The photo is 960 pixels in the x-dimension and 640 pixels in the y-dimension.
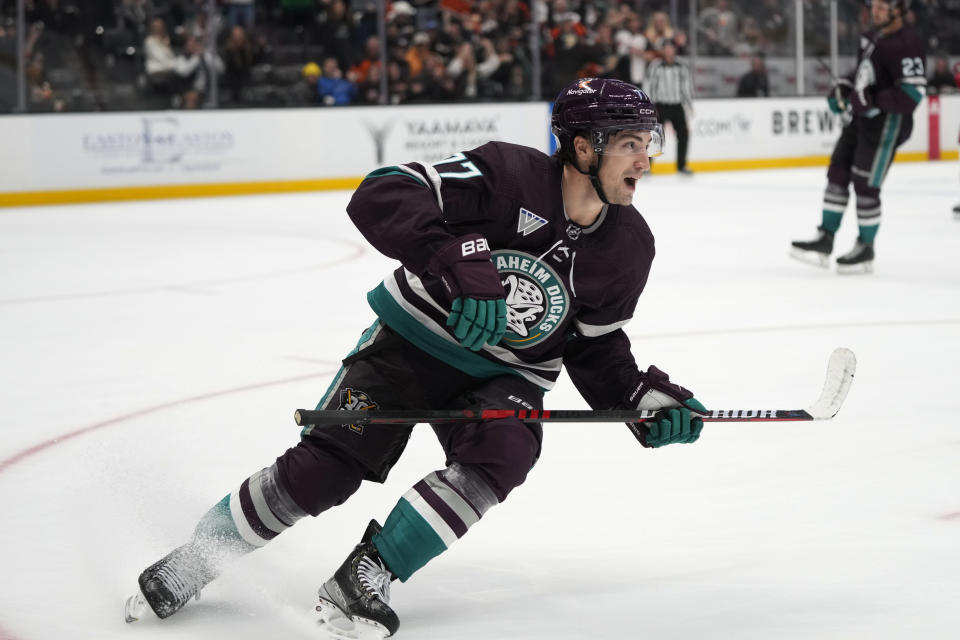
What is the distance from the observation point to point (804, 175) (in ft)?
44.0

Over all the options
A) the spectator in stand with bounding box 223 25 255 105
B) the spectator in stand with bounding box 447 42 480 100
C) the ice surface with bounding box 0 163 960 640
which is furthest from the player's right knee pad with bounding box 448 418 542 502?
the spectator in stand with bounding box 447 42 480 100

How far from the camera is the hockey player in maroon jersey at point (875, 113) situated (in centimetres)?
652

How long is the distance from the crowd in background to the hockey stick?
943 centimetres

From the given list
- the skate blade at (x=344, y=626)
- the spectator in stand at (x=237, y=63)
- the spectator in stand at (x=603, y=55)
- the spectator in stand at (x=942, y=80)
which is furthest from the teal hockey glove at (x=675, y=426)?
the spectator in stand at (x=942, y=80)

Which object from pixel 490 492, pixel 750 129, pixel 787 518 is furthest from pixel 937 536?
pixel 750 129

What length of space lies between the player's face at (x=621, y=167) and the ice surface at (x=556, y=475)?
66 cm

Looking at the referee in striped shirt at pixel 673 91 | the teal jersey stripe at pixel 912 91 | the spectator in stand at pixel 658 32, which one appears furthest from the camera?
the spectator in stand at pixel 658 32

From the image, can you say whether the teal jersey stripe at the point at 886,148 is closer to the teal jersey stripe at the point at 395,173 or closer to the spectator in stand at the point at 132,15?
the teal jersey stripe at the point at 395,173

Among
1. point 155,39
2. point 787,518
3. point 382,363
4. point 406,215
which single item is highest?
point 155,39

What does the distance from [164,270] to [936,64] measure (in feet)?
36.9

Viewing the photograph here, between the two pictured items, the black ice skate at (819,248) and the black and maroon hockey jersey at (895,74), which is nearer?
the black and maroon hockey jersey at (895,74)

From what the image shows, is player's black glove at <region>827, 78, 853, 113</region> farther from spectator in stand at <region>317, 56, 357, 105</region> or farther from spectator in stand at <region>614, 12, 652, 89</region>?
spectator in stand at <region>614, 12, 652, 89</region>

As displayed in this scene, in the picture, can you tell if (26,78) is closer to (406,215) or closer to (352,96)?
(352,96)

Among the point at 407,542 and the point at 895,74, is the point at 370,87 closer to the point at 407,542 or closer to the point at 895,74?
the point at 895,74
